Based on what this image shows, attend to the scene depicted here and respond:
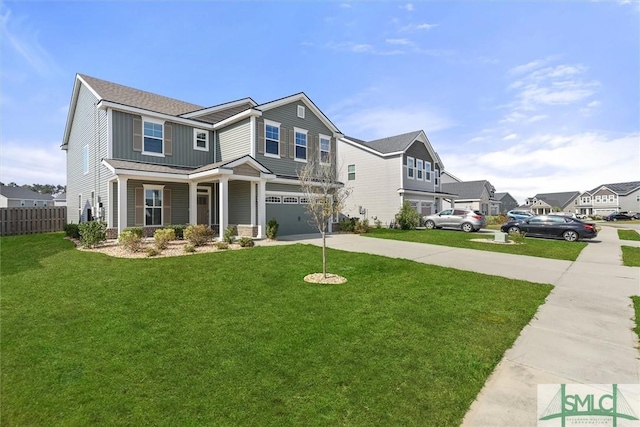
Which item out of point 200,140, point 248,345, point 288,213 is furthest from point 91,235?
point 248,345

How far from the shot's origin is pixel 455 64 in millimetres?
12750

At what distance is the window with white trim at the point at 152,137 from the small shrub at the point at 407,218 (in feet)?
54.3

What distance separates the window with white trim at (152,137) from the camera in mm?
15430

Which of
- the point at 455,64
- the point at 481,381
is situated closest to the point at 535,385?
the point at 481,381

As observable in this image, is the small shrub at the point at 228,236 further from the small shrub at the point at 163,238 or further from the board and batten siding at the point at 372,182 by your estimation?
the board and batten siding at the point at 372,182

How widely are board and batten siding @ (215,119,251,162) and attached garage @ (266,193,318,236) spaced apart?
2.96m

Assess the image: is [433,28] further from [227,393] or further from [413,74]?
[227,393]

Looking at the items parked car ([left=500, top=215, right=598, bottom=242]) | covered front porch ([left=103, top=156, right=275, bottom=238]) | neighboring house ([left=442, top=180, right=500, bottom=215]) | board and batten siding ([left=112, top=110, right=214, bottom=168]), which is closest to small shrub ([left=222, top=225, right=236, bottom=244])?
covered front porch ([left=103, top=156, right=275, bottom=238])

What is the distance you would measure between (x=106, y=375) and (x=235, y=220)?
13864 mm

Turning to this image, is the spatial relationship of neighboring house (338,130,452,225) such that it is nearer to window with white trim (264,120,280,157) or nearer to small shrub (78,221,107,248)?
window with white trim (264,120,280,157)

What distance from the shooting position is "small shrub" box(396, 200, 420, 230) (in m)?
22.7

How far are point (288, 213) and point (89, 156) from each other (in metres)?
11.8

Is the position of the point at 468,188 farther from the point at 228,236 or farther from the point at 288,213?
the point at 228,236

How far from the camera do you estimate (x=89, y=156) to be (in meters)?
17.2
